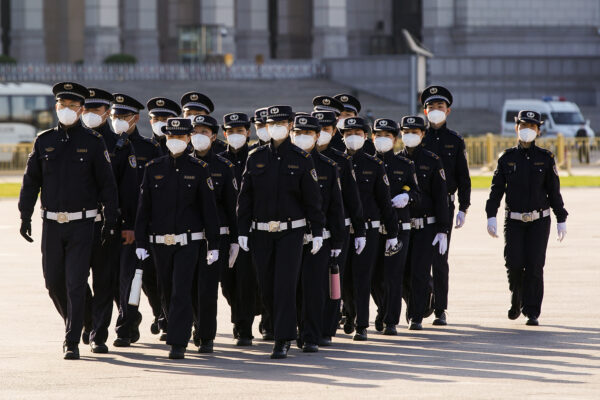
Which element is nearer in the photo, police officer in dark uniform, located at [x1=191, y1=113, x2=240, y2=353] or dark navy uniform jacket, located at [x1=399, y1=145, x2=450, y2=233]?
police officer in dark uniform, located at [x1=191, y1=113, x2=240, y2=353]

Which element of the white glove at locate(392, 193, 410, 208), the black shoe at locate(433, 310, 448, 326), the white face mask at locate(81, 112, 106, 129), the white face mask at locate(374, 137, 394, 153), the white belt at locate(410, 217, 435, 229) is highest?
the white face mask at locate(81, 112, 106, 129)

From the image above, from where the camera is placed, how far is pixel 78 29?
231 feet

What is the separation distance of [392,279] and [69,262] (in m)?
3.06

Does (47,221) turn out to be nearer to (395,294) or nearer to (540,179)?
(395,294)

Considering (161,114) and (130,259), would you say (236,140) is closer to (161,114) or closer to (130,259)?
(161,114)

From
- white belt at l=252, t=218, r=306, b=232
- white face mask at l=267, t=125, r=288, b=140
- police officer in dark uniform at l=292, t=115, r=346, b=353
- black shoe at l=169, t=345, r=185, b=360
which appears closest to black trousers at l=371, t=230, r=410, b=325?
police officer in dark uniform at l=292, t=115, r=346, b=353

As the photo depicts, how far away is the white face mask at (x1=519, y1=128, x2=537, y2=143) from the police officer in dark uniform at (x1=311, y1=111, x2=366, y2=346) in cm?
226

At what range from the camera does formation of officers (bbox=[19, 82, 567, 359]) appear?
11.6 m

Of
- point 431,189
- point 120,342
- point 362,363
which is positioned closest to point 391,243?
point 431,189

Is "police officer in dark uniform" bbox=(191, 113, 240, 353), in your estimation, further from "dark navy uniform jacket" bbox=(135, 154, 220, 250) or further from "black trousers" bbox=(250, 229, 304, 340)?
"black trousers" bbox=(250, 229, 304, 340)

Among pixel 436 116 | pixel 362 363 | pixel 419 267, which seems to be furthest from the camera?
pixel 436 116

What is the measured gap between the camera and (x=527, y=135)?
13.9m

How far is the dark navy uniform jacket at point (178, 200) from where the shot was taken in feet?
38.2

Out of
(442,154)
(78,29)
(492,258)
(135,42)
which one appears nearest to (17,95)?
(135,42)
